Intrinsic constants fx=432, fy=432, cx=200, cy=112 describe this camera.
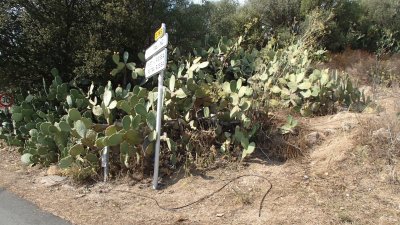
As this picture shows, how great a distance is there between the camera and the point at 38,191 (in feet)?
22.5

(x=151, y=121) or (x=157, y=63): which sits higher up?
(x=157, y=63)

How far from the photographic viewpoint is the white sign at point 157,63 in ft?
19.5

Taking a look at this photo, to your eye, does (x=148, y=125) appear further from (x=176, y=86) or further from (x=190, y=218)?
(x=190, y=218)

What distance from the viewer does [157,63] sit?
618 cm

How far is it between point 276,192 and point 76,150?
3.24 meters

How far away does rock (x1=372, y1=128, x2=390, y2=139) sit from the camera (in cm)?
603

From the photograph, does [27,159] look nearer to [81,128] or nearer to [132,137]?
[81,128]

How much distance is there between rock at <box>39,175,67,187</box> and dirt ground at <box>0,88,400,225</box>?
0.22 feet

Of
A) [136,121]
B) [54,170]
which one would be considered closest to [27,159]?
[54,170]

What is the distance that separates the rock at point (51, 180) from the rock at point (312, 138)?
406 centimetres

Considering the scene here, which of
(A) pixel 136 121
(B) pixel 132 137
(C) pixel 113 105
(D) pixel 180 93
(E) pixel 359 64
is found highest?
(E) pixel 359 64

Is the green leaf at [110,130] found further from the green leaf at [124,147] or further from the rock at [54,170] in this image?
the rock at [54,170]

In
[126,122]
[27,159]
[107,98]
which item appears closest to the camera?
[126,122]

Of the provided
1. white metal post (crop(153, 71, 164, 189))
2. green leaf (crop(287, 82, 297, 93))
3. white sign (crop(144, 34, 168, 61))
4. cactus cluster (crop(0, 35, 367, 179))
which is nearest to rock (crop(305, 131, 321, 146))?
cactus cluster (crop(0, 35, 367, 179))
